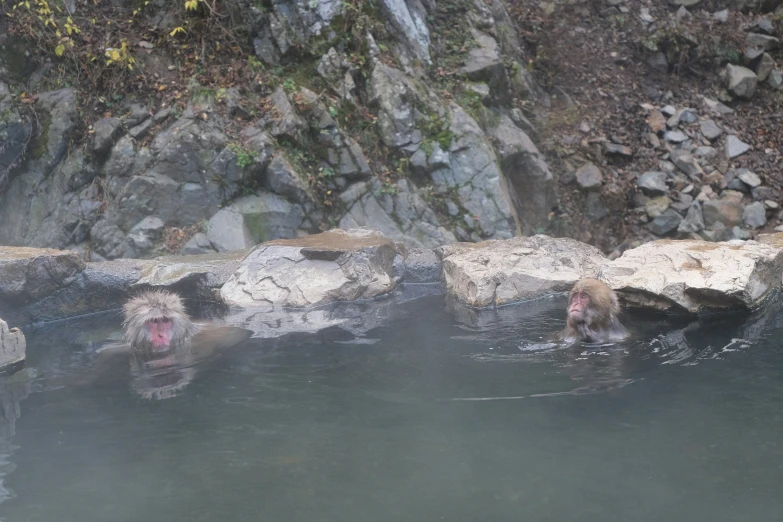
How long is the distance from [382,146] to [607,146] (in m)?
3.62

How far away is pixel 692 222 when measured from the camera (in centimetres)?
1028

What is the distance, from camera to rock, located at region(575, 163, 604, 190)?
35.3 feet

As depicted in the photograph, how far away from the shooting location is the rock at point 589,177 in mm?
10773

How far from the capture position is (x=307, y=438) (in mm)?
4031

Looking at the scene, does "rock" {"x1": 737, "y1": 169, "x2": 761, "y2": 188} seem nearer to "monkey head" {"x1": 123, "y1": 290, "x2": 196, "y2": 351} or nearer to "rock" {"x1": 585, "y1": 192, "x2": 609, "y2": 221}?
"rock" {"x1": 585, "y1": 192, "x2": 609, "y2": 221}

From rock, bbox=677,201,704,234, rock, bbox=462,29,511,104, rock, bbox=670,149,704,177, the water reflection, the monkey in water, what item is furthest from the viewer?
rock, bbox=670,149,704,177

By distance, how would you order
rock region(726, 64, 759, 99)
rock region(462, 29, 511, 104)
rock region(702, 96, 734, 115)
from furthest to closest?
rock region(726, 64, 759, 99) → rock region(702, 96, 734, 115) → rock region(462, 29, 511, 104)

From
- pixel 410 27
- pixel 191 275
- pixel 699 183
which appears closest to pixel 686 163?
pixel 699 183

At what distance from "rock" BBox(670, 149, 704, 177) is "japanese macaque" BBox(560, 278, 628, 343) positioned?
610 centimetres

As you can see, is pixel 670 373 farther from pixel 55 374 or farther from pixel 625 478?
pixel 55 374

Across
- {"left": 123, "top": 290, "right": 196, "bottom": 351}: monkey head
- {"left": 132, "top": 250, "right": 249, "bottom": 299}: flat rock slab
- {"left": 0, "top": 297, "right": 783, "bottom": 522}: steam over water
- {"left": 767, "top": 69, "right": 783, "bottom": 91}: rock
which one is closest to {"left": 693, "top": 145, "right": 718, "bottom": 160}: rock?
{"left": 767, "top": 69, "right": 783, "bottom": 91}: rock

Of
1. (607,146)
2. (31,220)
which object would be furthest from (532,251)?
(31,220)

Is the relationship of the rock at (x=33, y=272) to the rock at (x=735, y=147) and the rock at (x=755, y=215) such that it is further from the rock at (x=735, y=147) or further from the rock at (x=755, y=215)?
the rock at (x=735, y=147)

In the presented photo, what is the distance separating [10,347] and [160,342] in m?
1.01
